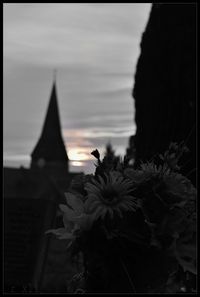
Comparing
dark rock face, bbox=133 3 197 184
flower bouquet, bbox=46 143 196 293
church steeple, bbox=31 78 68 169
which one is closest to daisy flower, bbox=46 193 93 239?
flower bouquet, bbox=46 143 196 293

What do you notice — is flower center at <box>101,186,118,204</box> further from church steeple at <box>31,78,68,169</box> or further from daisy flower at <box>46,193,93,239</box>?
church steeple at <box>31,78,68,169</box>

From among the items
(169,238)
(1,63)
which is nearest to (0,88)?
(1,63)

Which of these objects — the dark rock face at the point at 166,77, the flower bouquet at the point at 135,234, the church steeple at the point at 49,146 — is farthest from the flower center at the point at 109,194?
the church steeple at the point at 49,146

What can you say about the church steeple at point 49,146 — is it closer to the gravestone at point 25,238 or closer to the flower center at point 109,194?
the gravestone at point 25,238

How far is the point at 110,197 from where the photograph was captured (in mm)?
1439

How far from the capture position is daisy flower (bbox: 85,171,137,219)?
141 cm

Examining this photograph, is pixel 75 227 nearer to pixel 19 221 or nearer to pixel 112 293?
pixel 112 293

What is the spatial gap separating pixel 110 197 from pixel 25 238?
8076 mm

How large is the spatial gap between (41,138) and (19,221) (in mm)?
53570

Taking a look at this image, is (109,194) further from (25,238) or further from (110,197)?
(25,238)

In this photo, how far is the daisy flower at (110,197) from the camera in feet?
4.62

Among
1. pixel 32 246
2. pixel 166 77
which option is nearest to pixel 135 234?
pixel 32 246

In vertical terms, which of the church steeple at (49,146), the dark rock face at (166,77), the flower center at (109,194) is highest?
the church steeple at (49,146)

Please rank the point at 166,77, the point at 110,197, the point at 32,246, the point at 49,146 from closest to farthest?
the point at 110,197 → the point at 32,246 → the point at 166,77 → the point at 49,146
